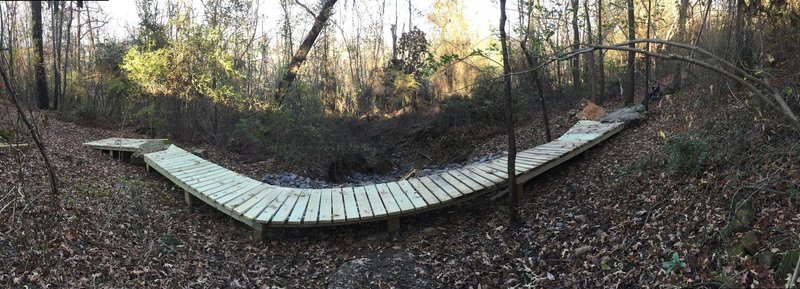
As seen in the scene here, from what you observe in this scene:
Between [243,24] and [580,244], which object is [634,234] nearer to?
[580,244]

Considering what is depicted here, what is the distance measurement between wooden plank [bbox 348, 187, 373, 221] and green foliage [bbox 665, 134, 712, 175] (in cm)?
322

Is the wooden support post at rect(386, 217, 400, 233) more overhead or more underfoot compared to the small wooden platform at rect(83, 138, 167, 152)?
more underfoot

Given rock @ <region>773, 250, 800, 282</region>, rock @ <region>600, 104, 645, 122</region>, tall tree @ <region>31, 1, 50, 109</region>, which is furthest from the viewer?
tall tree @ <region>31, 1, 50, 109</region>

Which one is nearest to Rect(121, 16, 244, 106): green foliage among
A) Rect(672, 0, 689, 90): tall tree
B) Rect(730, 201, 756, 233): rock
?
Rect(672, 0, 689, 90): tall tree

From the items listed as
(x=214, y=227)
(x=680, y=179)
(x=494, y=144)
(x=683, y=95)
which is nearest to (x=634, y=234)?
(x=680, y=179)

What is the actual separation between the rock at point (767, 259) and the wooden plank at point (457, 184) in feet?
9.48

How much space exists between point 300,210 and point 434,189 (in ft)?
5.48

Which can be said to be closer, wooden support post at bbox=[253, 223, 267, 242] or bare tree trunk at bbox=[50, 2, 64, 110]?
wooden support post at bbox=[253, 223, 267, 242]

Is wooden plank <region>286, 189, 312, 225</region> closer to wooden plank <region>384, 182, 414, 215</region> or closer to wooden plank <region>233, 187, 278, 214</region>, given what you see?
wooden plank <region>233, 187, 278, 214</region>

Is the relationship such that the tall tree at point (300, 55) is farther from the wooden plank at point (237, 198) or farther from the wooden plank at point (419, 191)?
the wooden plank at point (419, 191)

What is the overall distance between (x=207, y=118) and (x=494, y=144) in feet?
22.6

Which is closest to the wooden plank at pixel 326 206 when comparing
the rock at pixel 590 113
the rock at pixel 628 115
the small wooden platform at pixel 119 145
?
the small wooden platform at pixel 119 145

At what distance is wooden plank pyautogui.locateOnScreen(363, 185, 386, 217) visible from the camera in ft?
16.2

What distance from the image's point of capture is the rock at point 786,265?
2.55 metres
